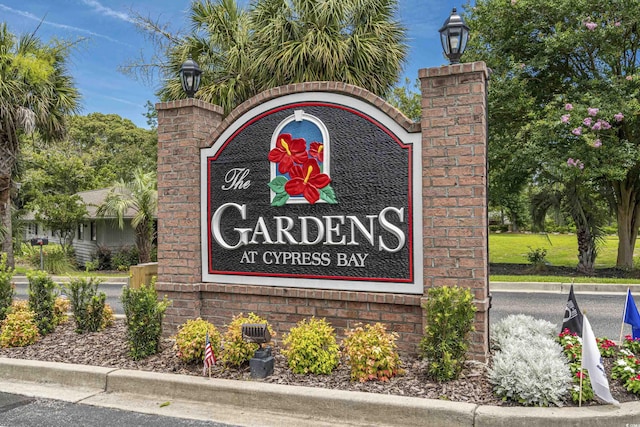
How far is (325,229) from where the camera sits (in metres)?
5.94

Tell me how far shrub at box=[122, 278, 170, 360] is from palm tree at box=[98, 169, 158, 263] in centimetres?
1292

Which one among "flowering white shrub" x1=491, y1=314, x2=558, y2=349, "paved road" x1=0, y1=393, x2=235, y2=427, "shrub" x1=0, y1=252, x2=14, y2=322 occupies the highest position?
"shrub" x1=0, y1=252, x2=14, y2=322

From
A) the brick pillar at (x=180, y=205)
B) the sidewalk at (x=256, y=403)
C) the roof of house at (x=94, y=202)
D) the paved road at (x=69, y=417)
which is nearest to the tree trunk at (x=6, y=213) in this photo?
the roof of house at (x=94, y=202)

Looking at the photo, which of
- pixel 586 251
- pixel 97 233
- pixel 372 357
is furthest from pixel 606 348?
pixel 97 233

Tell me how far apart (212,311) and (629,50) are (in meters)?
15.4

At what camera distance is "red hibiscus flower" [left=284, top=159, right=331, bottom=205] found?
5939mm

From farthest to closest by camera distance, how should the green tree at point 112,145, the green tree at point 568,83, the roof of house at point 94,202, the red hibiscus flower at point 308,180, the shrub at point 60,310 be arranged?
the green tree at point 112,145 < the roof of house at point 94,202 < the green tree at point 568,83 < the shrub at point 60,310 < the red hibiscus flower at point 308,180

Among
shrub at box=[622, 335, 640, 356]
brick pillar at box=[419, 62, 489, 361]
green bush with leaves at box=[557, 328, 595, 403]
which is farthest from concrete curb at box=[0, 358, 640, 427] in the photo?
shrub at box=[622, 335, 640, 356]

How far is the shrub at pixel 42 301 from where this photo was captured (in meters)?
6.73

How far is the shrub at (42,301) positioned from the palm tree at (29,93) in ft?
31.8

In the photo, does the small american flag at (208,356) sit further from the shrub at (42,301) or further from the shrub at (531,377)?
the shrub at (42,301)

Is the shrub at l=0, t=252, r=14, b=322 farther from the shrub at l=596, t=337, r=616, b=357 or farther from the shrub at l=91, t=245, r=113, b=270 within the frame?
the shrub at l=91, t=245, r=113, b=270

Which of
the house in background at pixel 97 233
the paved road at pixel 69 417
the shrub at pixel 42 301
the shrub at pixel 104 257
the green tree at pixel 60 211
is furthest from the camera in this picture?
the house in background at pixel 97 233

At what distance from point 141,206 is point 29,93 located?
5.03 metres
